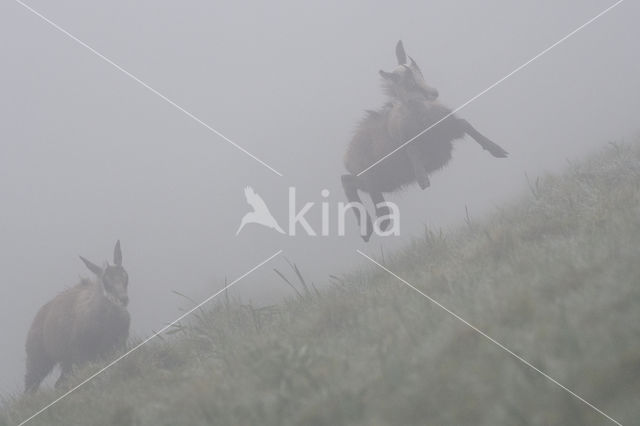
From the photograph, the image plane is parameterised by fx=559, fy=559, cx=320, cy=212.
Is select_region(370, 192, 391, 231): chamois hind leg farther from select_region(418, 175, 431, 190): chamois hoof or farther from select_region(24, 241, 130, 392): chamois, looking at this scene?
select_region(24, 241, 130, 392): chamois

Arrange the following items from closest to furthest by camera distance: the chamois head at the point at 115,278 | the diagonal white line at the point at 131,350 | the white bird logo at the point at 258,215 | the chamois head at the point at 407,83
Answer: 1. the diagonal white line at the point at 131,350
2. the chamois head at the point at 407,83
3. the white bird logo at the point at 258,215
4. the chamois head at the point at 115,278

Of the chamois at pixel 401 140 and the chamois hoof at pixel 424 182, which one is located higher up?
the chamois at pixel 401 140

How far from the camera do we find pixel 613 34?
11.7m

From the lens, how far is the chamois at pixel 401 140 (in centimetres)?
655

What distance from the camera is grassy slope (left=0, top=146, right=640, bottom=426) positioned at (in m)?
1.68

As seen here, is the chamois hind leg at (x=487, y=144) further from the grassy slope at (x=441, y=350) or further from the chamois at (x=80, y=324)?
the chamois at (x=80, y=324)

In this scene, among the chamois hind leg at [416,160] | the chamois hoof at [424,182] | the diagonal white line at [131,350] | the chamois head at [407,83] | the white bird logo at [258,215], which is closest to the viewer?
the diagonal white line at [131,350]

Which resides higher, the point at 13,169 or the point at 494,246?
the point at 13,169

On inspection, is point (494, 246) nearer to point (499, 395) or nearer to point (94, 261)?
point (499, 395)

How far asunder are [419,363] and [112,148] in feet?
30.9

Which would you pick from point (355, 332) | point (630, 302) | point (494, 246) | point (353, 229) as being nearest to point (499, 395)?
point (630, 302)

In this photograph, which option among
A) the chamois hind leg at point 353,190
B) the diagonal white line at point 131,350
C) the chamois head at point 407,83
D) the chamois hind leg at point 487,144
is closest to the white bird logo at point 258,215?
the diagonal white line at point 131,350

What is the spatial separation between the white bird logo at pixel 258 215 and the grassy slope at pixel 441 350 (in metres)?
2.29

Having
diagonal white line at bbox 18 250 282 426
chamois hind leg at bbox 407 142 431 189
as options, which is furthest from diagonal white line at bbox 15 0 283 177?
chamois hind leg at bbox 407 142 431 189
